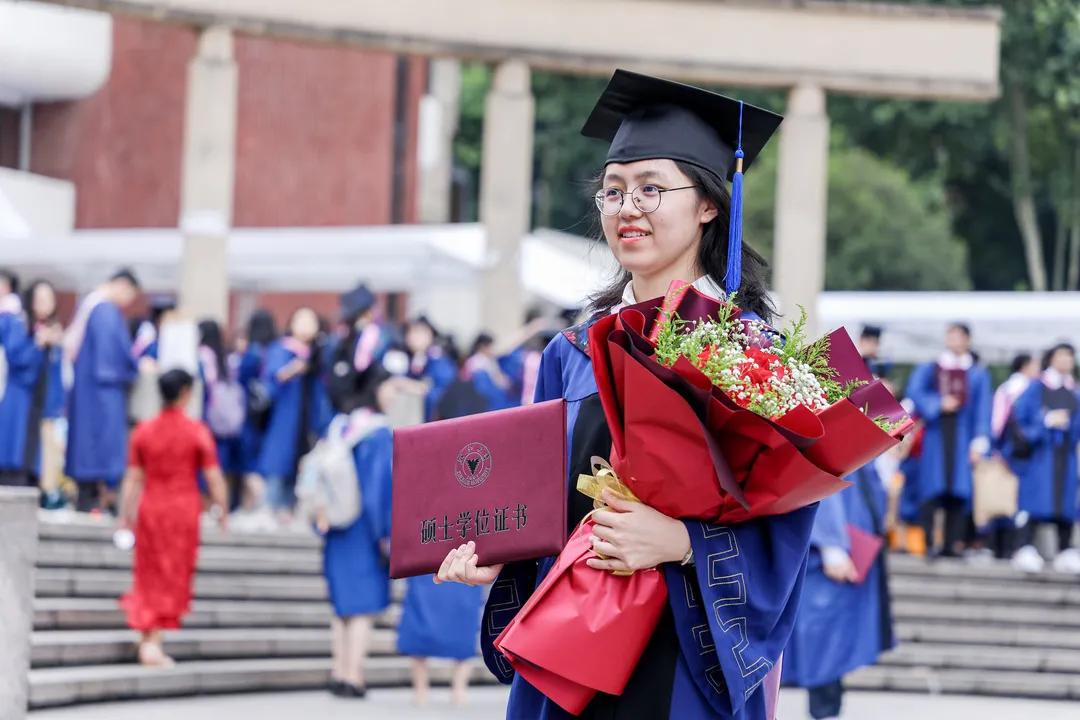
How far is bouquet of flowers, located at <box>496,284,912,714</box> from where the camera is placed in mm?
3104

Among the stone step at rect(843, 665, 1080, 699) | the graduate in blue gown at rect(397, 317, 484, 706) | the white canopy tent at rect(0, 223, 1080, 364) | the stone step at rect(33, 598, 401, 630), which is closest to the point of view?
the graduate in blue gown at rect(397, 317, 484, 706)

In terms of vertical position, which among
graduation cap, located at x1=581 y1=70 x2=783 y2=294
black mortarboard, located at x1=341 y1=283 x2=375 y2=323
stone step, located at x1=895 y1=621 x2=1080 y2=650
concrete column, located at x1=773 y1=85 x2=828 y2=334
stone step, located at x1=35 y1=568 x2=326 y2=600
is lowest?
stone step, located at x1=895 y1=621 x2=1080 y2=650

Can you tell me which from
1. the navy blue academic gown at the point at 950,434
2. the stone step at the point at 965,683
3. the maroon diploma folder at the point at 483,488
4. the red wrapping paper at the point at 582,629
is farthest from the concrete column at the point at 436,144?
the red wrapping paper at the point at 582,629

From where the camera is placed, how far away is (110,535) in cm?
1195

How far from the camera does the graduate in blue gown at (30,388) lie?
41.6ft

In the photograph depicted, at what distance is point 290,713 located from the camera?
9.89 meters

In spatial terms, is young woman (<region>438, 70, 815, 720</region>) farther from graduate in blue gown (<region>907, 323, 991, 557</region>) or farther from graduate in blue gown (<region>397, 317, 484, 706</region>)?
graduate in blue gown (<region>907, 323, 991, 557</region>)

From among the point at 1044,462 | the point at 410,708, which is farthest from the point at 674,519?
the point at 1044,462

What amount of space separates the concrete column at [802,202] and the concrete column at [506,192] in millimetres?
2937

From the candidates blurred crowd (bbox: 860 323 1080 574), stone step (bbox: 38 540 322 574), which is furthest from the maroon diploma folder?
blurred crowd (bbox: 860 323 1080 574)

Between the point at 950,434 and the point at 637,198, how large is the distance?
40.6ft

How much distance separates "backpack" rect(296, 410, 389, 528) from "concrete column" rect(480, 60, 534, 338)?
25.4ft

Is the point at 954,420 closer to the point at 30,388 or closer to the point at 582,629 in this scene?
the point at 30,388

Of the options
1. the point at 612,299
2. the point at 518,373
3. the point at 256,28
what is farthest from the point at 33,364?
the point at 612,299
